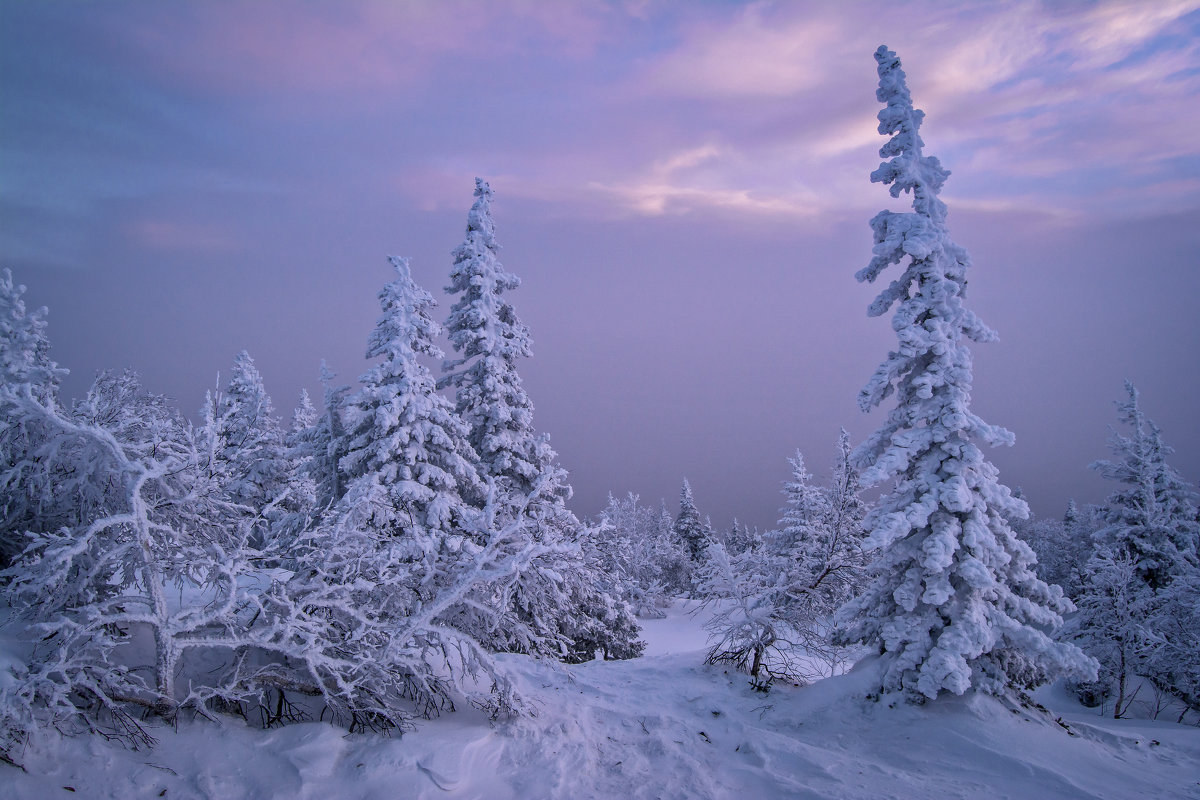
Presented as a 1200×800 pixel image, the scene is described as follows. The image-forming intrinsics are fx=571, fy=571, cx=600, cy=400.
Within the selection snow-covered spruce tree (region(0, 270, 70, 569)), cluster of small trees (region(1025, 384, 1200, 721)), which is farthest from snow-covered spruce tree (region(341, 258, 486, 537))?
cluster of small trees (region(1025, 384, 1200, 721))

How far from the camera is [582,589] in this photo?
693 inches

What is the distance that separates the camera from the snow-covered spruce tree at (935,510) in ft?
29.0

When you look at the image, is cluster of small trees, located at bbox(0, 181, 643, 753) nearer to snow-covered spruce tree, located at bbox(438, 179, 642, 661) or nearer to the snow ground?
the snow ground

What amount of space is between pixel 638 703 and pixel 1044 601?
280 inches

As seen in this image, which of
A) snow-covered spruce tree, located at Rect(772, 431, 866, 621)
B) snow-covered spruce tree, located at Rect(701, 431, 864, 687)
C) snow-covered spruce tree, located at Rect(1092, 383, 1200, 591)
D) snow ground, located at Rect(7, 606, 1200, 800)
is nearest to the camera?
snow ground, located at Rect(7, 606, 1200, 800)

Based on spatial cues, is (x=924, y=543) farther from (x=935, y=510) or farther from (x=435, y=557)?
(x=435, y=557)

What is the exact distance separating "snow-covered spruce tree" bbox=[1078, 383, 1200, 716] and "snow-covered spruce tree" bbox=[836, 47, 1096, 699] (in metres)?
15.5

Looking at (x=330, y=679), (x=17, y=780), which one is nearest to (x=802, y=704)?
(x=330, y=679)

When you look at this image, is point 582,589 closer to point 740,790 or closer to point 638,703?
point 638,703

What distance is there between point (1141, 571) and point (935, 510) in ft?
71.9

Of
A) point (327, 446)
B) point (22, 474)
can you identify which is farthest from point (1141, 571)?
point (22, 474)

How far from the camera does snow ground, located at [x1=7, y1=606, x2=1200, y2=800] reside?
5.35 meters

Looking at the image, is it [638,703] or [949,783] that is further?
[638,703]

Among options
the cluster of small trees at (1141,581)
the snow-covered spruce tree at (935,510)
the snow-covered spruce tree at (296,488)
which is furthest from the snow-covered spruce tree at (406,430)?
the cluster of small trees at (1141,581)
